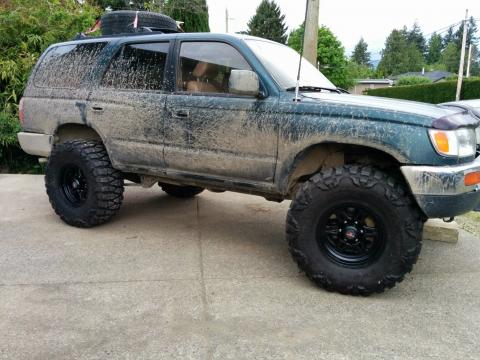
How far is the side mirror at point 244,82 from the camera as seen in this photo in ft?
12.1

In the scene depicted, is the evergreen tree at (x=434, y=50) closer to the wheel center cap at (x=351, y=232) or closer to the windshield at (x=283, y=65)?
the windshield at (x=283, y=65)

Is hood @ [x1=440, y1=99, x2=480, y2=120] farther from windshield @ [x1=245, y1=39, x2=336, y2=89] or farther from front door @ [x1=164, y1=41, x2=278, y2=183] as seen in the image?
front door @ [x1=164, y1=41, x2=278, y2=183]

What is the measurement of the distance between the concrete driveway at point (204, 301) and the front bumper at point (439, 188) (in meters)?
0.71

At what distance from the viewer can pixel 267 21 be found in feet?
182

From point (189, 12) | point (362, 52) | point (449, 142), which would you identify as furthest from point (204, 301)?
point (362, 52)

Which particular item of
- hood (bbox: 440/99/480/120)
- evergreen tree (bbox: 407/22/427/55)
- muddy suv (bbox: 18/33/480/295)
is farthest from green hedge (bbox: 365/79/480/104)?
evergreen tree (bbox: 407/22/427/55)

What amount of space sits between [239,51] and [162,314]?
2211mm

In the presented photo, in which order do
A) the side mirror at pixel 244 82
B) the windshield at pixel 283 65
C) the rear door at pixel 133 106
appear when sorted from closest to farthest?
the side mirror at pixel 244 82 → the windshield at pixel 283 65 → the rear door at pixel 133 106

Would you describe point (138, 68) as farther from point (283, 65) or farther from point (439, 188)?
point (439, 188)

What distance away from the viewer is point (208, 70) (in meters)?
4.19

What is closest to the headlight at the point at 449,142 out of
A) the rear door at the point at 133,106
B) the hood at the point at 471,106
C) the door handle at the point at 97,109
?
the rear door at the point at 133,106

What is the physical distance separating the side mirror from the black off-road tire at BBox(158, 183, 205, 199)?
2.73 meters

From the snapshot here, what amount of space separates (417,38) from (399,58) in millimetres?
24474

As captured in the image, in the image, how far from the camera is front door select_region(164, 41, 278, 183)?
3.80 meters
